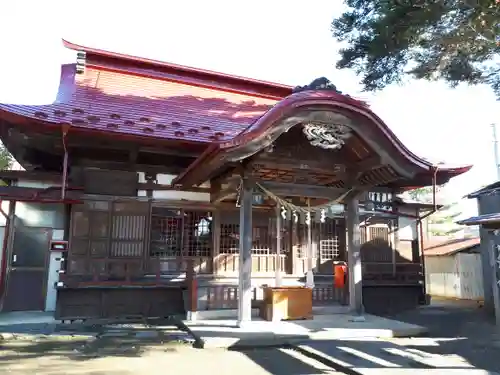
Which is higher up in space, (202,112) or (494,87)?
(202,112)

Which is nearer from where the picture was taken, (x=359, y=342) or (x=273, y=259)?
(x=359, y=342)

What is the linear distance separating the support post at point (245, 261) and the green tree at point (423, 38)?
2994mm

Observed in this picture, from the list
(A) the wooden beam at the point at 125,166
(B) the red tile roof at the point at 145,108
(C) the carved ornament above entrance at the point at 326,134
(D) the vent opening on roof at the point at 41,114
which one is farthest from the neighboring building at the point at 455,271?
(D) the vent opening on roof at the point at 41,114

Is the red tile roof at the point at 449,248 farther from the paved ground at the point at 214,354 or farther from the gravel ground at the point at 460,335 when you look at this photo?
the paved ground at the point at 214,354

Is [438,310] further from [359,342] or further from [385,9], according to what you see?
[385,9]

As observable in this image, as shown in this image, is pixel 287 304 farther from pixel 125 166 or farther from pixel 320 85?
pixel 125 166

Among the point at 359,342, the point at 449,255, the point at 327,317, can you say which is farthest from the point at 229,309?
the point at 449,255

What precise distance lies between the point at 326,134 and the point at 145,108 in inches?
213

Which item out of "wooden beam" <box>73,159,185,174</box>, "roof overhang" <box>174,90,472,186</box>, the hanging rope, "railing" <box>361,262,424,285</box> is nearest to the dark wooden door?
"wooden beam" <box>73,159,185,174</box>

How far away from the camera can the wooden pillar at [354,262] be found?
8.91 meters

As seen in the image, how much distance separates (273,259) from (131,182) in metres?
4.20

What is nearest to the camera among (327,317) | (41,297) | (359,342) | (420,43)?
(420,43)

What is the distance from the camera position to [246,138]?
286 inches

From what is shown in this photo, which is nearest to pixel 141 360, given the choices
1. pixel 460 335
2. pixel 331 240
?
pixel 460 335
